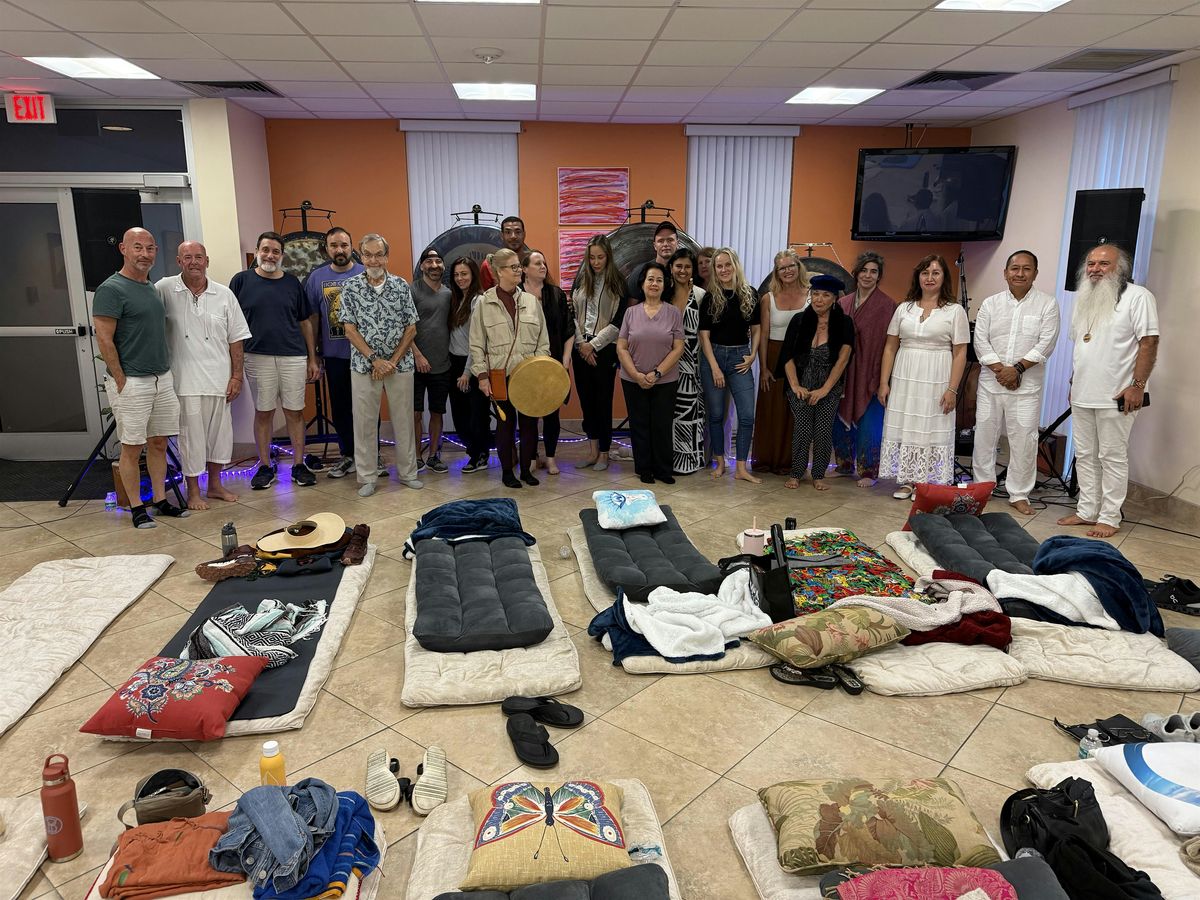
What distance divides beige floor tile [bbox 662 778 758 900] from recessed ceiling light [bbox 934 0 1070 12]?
3792 millimetres

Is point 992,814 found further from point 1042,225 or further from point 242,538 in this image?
point 1042,225

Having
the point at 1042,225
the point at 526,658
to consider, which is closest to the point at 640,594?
the point at 526,658

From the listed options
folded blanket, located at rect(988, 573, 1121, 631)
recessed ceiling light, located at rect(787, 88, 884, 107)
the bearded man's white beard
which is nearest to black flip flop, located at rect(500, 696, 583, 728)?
folded blanket, located at rect(988, 573, 1121, 631)

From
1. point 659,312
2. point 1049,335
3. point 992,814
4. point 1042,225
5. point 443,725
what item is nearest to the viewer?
point 992,814

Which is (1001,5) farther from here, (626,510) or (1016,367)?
(626,510)

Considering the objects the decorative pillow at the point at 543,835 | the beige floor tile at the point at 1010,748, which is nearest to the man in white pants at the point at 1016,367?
the beige floor tile at the point at 1010,748

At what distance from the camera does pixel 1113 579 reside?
3.44 metres

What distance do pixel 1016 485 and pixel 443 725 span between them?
421 cm

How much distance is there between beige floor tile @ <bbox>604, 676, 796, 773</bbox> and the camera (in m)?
2.71

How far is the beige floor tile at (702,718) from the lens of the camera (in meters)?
2.71

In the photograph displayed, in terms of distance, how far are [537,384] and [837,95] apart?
130 inches

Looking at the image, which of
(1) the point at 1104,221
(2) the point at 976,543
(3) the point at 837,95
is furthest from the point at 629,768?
(3) the point at 837,95

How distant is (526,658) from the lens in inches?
125

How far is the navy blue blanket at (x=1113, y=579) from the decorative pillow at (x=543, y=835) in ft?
7.97
